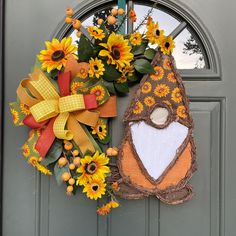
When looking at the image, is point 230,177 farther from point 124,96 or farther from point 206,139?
point 124,96

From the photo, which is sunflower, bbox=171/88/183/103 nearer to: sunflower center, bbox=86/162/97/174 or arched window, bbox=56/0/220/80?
arched window, bbox=56/0/220/80

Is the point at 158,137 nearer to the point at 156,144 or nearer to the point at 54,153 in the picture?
the point at 156,144

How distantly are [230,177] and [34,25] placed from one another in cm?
67

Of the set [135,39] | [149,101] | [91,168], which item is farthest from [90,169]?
[135,39]

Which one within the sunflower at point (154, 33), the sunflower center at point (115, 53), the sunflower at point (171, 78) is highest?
the sunflower at point (154, 33)

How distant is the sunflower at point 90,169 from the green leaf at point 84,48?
0.23 meters

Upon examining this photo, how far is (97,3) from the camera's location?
3.05 feet

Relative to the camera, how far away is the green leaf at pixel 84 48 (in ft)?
2.62

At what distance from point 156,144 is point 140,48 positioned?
0.24 m

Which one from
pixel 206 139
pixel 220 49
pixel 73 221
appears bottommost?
pixel 73 221

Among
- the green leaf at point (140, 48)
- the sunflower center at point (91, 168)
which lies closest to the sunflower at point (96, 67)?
the green leaf at point (140, 48)

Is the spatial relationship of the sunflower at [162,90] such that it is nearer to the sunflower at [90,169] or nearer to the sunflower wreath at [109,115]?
the sunflower wreath at [109,115]

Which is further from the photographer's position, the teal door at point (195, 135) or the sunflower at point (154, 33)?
the teal door at point (195, 135)

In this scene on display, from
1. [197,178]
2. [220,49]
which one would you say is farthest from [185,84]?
[197,178]
